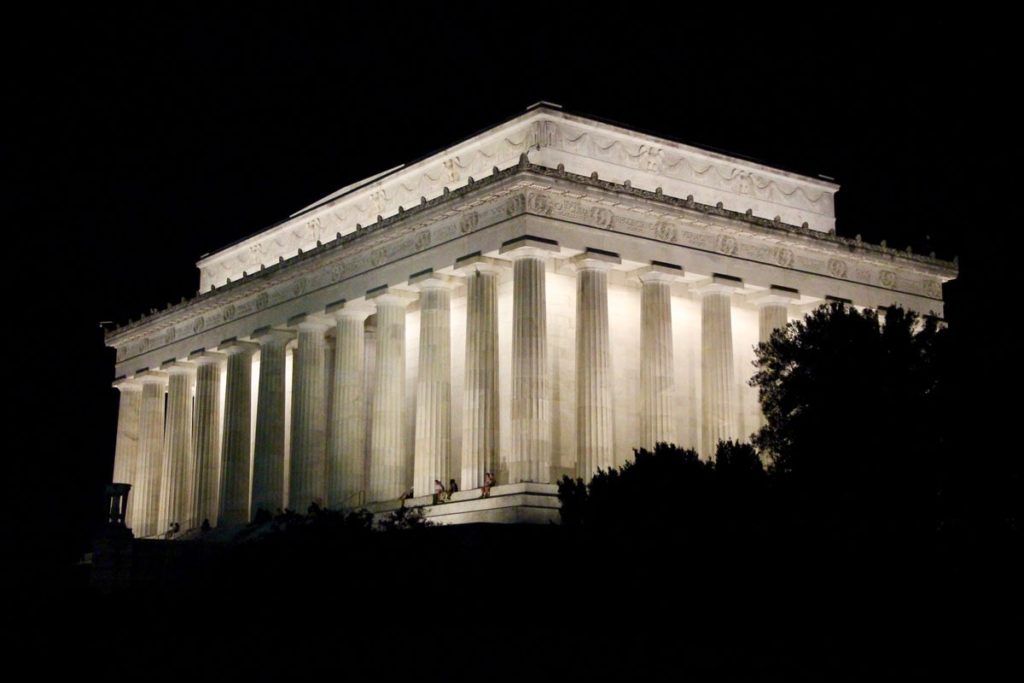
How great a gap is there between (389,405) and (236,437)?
1467 centimetres

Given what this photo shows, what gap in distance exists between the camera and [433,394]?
78062mm

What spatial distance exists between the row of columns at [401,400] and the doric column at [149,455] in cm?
14

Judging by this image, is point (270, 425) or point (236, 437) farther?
point (236, 437)

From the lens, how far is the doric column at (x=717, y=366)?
79438 millimetres

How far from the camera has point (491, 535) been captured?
65.1m

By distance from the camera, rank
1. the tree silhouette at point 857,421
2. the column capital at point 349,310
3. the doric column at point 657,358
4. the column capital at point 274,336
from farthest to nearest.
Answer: the column capital at point 274,336, the column capital at point 349,310, the doric column at point 657,358, the tree silhouette at point 857,421

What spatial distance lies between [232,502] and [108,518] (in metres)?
15.2

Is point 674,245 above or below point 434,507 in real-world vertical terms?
above

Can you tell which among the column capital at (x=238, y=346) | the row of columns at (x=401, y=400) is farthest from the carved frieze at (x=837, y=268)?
the column capital at (x=238, y=346)

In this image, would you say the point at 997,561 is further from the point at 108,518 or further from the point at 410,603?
the point at 108,518

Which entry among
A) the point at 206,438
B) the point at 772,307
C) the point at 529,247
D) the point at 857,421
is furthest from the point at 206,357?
the point at 857,421

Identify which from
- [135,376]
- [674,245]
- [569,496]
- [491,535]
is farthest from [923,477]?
[135,376]

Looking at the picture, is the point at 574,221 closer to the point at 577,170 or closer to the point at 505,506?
the point at 577,170

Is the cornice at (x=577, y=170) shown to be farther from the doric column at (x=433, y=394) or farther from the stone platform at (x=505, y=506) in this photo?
the stone platform at (x=505, y=506)
